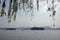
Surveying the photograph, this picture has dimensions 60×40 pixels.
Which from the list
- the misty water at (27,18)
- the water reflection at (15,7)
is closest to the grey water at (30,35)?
the misty water at (27,18)

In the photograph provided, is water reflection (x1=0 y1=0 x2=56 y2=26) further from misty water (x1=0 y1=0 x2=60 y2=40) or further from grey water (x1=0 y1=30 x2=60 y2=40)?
grey water (x1=0 y1=30 x2=60 y2=40)

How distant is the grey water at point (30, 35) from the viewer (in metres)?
1.56

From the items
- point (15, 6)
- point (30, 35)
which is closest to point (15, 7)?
point (15, 6)

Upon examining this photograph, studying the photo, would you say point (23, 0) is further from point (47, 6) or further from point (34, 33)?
point (34, 33)

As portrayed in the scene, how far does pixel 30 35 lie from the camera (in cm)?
159

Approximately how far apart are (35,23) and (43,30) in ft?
0.48

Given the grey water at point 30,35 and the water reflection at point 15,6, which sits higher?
the water reflection at point 15,6

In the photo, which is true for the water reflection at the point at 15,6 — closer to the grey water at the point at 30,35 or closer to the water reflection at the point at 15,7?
the water reflection at the point at 15,7

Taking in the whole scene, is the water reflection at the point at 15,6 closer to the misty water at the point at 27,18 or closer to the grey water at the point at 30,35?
the misty water at the point at 27,18

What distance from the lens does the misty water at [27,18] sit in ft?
5.14

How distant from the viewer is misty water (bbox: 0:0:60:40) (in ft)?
5.14

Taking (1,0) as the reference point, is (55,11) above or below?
below

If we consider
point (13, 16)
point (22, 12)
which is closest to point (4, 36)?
point (13, 16)

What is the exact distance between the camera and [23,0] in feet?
5.26
